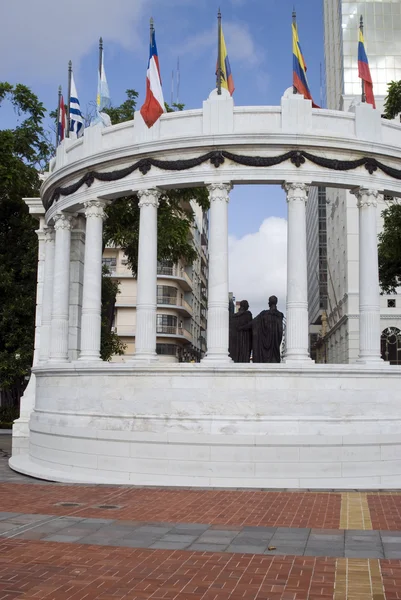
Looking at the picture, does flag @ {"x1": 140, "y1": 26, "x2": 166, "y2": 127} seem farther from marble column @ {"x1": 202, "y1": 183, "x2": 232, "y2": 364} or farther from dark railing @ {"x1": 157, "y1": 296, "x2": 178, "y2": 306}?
dark railing @ {"x1": 157, "y1": 296, "x2": 178, "y2": 306}

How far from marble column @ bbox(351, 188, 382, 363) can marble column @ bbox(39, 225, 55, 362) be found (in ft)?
41.5

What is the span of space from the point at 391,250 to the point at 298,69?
1718cm

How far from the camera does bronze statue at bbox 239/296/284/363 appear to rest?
897 inches

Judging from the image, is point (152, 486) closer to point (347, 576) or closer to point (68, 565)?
point (68, 565)

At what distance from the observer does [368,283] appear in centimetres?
2170

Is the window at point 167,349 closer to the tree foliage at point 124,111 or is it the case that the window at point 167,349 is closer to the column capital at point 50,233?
the tree foliage at point 124,111

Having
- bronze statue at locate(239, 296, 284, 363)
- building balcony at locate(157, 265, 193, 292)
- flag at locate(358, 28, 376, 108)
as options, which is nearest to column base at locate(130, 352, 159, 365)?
bronze statue at locate(239, 296, 284, 363)

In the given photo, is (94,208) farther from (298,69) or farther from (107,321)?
(107,321)

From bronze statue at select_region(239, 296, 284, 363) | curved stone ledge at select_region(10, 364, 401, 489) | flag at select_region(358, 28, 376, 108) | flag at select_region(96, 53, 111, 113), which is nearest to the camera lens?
curved stone ledge at select_region(10, 364, 401, 489)

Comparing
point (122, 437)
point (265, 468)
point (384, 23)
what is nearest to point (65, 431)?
point (122, 437)

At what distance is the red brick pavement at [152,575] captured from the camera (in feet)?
30.3

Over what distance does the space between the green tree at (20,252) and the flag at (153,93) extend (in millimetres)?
14681

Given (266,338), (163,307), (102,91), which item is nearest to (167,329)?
(163,307)

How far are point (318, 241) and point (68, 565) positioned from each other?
102893 millimetres
